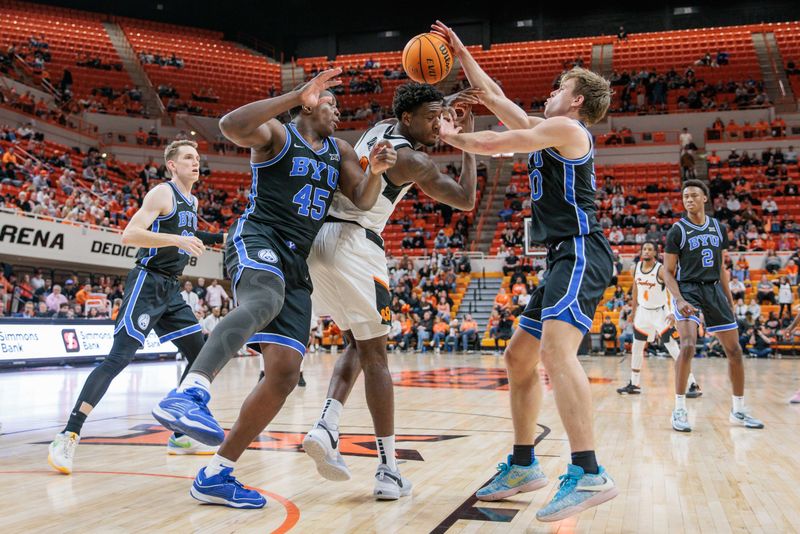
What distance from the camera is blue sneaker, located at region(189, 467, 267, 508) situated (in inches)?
123

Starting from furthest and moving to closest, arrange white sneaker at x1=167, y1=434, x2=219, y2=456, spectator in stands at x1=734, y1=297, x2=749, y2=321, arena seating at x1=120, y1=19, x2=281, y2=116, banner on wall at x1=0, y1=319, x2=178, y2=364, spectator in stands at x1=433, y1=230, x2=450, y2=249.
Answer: arena seating at x1=120, y1=19, x2=281, y2=116
spectator in stands at x1=433, y1=230, x2=450, y2=249
spectator in stands at x1=734, y1=297, x2=749, y2=321
banner on wall at x1=0, y1=319, x2=178, y2=364
white sneaker at x1=167, y1=434, x2=219, y2=456

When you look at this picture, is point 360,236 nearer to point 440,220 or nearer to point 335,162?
point 335,162

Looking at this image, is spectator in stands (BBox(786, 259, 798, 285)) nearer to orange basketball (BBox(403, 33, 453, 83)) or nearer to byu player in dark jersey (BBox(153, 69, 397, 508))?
orange basketball (BBox(403, 33, 453, 83))

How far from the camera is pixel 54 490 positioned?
3.52 meters

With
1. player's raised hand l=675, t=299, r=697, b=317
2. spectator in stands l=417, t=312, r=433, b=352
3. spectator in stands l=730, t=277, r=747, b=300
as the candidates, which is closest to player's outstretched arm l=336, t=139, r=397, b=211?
player's raised hand l=675, t=299, r=697, b=317

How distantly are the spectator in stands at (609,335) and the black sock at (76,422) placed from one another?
1470 cm

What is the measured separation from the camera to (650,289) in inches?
351

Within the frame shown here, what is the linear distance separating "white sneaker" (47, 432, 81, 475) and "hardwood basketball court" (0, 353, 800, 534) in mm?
70

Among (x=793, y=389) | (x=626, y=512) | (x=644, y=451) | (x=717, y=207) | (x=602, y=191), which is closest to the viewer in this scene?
(x=626, y=512)

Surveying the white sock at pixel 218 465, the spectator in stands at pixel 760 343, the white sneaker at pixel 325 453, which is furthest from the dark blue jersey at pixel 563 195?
the spectator in stands at pixel 760 343

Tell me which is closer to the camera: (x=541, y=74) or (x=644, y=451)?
(x=644, y=451)

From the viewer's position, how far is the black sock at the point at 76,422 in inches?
162

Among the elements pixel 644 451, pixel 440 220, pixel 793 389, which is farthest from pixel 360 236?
pixel 440 220

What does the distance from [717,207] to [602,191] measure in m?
3.67
